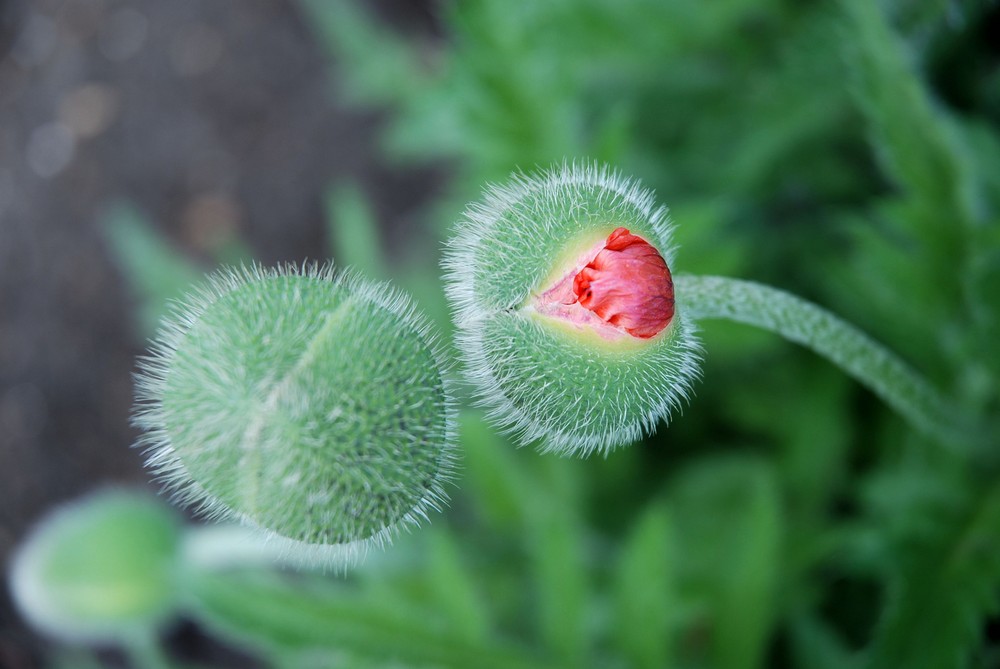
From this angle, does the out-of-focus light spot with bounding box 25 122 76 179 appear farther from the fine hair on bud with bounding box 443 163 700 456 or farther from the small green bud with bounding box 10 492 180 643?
the fine hair on bud with bounding box 443 163 700 456

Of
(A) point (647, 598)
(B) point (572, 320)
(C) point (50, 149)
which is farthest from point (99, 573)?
(C) point (50, 149)

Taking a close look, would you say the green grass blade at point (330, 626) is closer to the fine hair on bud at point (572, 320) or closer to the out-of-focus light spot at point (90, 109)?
the fine hair on bud at point (572, 320)

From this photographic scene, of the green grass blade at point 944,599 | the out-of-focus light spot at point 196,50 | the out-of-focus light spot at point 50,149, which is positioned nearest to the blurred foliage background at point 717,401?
the green grass blade at point 944,599

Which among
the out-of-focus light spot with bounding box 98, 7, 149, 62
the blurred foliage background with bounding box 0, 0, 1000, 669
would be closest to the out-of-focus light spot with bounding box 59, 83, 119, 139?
the out-of-focus light spot with bounding box 98, 7, 149, 62

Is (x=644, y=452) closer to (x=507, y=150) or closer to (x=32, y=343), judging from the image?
(x=507, y=150)

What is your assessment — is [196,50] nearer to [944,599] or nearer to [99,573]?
[99,573]
